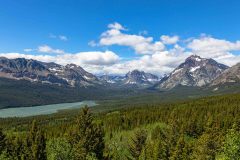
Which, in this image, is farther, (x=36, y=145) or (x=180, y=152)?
(x=180, y=152)

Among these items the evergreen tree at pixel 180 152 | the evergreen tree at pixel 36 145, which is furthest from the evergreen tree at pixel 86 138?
the evergreen tree at pixel 180 152

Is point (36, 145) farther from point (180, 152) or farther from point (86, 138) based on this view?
point (180, 152)

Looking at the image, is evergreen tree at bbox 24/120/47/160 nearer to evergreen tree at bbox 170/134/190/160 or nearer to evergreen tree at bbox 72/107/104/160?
evergreen tree at bbox 72/107/104/160

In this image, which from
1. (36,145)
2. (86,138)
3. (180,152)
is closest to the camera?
(86,138)

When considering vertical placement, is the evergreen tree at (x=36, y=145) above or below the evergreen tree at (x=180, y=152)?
above

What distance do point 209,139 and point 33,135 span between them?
5126 centimetres

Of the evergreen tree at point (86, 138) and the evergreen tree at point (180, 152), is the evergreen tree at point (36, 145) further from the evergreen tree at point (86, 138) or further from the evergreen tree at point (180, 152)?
the evergreen tree at point (180, 152)

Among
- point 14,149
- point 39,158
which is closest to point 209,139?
point 39,158

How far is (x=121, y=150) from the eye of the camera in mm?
175125

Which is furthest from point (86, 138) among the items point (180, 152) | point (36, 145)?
point (180, 152)

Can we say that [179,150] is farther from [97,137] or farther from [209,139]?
[97,137]

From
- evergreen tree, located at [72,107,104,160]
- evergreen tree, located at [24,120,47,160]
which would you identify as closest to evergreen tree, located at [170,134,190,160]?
evergreen tree, located at [72,107,104,160]

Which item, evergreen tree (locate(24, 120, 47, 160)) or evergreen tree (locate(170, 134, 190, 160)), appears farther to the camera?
evergreen tree (locate(170, 134, 190, 160))

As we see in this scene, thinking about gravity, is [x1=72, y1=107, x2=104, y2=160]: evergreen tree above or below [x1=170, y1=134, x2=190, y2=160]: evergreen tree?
above
